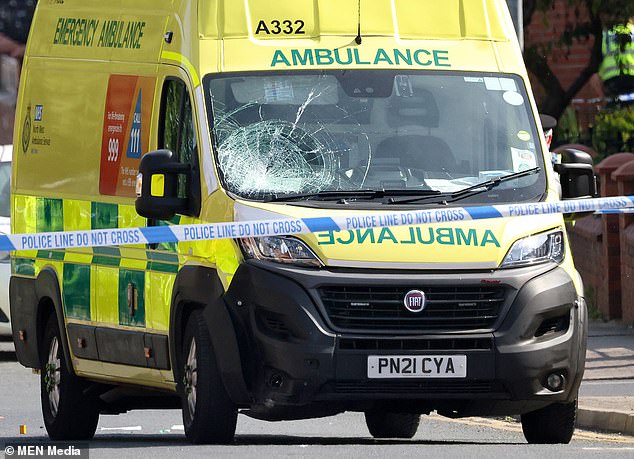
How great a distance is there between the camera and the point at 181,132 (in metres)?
10.6

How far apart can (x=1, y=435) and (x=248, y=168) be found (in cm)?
341

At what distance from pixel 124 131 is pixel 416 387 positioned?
8.68 feet

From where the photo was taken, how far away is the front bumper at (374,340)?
31.3 ft

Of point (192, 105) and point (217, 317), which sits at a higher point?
point (192, 105)

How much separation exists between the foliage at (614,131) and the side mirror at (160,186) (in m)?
14.9

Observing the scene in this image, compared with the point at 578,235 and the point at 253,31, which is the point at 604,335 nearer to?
the point at 578,235

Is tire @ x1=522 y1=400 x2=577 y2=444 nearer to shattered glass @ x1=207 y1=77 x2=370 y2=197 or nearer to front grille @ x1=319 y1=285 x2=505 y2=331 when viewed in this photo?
front grille @ x1=319 y1=285 x2=505 y2=331

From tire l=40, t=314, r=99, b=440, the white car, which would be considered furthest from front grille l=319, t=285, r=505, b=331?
the white car

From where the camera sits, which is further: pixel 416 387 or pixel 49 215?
pixel 49 215

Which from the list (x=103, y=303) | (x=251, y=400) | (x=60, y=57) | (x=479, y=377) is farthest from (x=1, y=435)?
(x=479, y=377)

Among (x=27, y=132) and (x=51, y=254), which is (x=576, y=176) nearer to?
(x=51, y=254)

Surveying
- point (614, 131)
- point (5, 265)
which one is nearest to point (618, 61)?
point (614, 131)

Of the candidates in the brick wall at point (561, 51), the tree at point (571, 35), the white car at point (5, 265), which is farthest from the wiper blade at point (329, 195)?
the brick wall at point (561, 51)

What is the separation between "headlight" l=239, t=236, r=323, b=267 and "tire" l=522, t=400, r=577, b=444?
182 cm
